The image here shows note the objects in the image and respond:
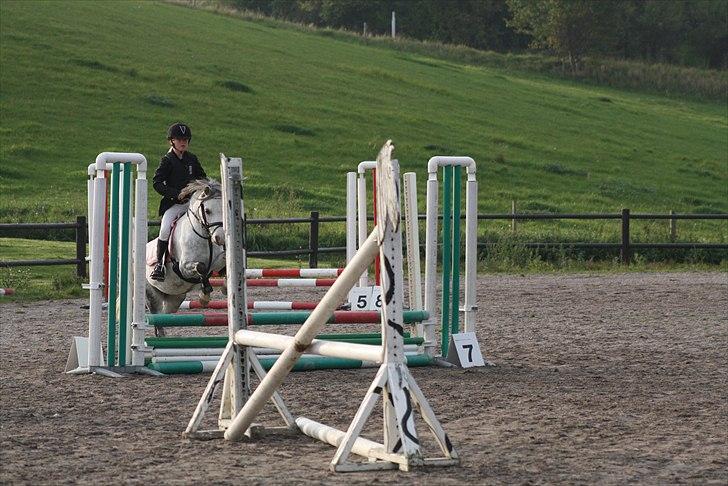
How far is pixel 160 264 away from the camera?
38.5 feet

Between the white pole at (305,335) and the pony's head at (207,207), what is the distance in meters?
3.75

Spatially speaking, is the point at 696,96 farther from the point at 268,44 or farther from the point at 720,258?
the point at 720,258

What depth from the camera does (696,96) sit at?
64.2 m

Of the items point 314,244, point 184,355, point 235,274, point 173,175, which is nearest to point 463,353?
point 184,355

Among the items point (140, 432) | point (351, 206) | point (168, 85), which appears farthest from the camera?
point (168, 85)

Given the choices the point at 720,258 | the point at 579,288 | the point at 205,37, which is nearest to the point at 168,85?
the point at 205,37

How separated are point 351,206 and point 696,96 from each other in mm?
53558

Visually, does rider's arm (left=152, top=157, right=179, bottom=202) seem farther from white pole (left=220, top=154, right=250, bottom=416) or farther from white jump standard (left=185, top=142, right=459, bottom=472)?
white jump standard (left=185, top=142, right=459, bottom=472)

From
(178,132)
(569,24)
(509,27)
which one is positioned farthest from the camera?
(509,27)

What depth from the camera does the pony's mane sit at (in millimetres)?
11234

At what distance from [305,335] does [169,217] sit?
5366mm

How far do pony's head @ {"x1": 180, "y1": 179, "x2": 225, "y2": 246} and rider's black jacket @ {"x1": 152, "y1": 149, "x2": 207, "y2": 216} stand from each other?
280mm

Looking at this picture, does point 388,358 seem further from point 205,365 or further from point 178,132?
point 178,132

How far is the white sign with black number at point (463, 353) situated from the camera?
1075 cm
